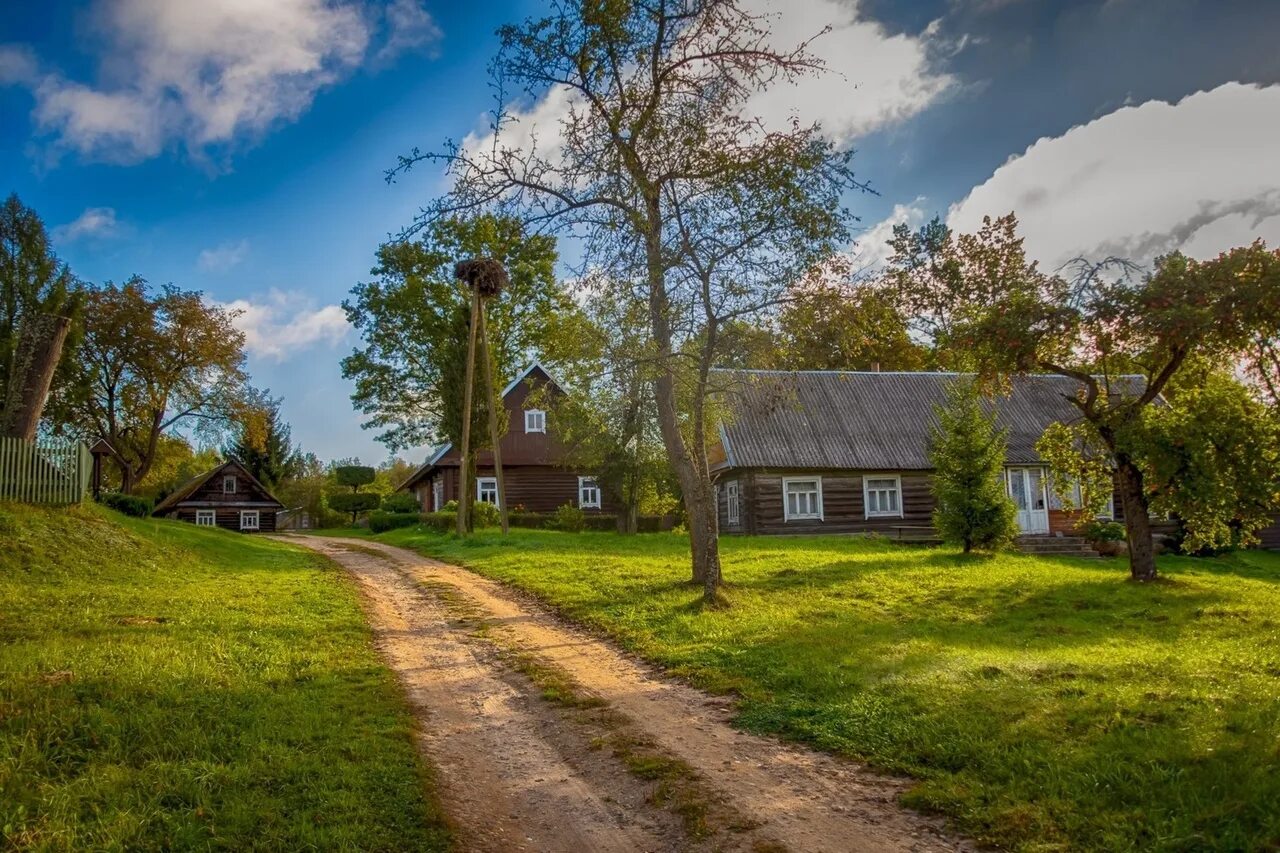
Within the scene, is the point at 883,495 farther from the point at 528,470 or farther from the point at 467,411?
the point at 528,470

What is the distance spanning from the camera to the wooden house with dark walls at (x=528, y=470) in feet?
123

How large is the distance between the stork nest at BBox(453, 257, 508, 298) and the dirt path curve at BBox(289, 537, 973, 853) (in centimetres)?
1621

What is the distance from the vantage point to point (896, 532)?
89.1 feet

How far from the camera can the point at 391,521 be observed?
35750mm

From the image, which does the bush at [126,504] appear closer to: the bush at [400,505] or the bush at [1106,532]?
the bush at [400,505]

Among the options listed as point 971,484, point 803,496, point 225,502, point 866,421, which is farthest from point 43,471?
point 225,502

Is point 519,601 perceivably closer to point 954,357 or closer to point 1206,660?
point 1206,660

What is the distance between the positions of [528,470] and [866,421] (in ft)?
53.1

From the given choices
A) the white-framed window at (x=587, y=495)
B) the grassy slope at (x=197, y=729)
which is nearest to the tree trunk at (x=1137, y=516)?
the grassy slope at (x=197, y=729)

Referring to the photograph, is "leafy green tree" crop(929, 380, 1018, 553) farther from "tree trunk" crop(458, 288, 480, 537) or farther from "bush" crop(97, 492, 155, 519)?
"bush" crop(97, 492, 155, 519)

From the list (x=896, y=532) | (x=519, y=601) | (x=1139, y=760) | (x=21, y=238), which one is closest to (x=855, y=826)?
(x=1139, y=760)

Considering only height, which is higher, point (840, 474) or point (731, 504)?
point (840, 474)

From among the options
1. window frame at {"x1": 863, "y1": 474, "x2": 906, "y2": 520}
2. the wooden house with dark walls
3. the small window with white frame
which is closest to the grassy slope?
the small window with white frame

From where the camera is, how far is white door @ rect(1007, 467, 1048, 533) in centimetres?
2753
